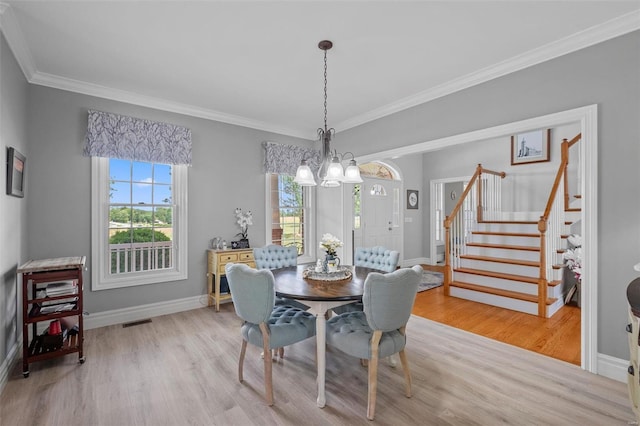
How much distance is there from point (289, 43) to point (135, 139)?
2324mm

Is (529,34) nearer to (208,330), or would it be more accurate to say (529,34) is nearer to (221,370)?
(221,370)

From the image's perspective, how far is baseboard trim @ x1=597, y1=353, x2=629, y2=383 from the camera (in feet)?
7.69

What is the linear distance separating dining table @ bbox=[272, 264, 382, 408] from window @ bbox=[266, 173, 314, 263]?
2378 mm

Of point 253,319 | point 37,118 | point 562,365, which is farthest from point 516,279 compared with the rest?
point 37,118

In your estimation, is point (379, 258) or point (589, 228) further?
point (379, 258)

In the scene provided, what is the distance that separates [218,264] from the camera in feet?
13.3

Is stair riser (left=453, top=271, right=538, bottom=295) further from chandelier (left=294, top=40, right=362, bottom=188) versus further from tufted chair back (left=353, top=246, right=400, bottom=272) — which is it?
chandelier (left=294, top=40, right=362, bottom=188)

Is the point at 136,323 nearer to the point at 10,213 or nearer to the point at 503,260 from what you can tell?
the point at 10,213

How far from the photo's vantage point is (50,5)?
2143 millimetres

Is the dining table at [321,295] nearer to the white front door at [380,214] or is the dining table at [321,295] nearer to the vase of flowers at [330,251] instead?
the vase of flowers at [330,251]

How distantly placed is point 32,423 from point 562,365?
401 centimetres

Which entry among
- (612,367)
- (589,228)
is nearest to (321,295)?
(589,228)

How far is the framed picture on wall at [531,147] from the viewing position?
5.67 metres

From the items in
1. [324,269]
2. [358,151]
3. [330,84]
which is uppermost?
[330,84]
